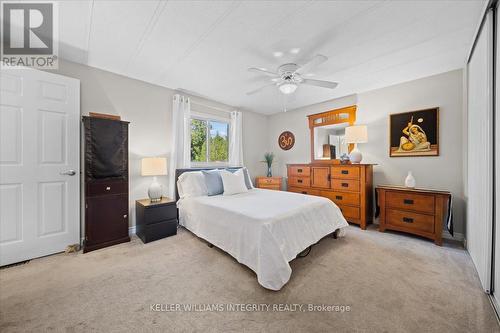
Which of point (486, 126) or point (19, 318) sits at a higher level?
point (486, 126)

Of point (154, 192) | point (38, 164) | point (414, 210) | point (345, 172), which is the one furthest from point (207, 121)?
point (414, 210)

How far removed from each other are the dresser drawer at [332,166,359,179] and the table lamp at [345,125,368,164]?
0.22 metres

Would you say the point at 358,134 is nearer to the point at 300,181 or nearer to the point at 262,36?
the point at 300,181

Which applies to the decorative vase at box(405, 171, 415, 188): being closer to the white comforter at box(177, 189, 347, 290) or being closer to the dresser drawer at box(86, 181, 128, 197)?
the white comforter at box(177, 189, 347, 290)

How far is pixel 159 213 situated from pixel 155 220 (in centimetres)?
11

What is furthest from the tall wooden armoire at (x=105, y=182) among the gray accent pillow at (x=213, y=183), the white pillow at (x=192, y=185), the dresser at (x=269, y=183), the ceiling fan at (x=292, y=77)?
the dresser at (x=269, y=183)

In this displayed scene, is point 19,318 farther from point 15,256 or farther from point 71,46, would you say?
point 71,46

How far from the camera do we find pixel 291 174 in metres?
4.38

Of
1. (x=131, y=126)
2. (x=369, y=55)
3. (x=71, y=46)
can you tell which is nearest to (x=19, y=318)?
(x=131, y=126)

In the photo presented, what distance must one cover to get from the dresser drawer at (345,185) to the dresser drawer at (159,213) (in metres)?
2.92

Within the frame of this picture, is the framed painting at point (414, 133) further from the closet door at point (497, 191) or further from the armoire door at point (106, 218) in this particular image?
the armoire door at point (106, 218)

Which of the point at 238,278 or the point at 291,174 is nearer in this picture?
the point at 238,278

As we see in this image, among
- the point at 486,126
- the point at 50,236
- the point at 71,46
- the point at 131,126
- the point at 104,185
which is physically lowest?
the point at 50,236

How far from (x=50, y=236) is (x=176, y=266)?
5.50ft
